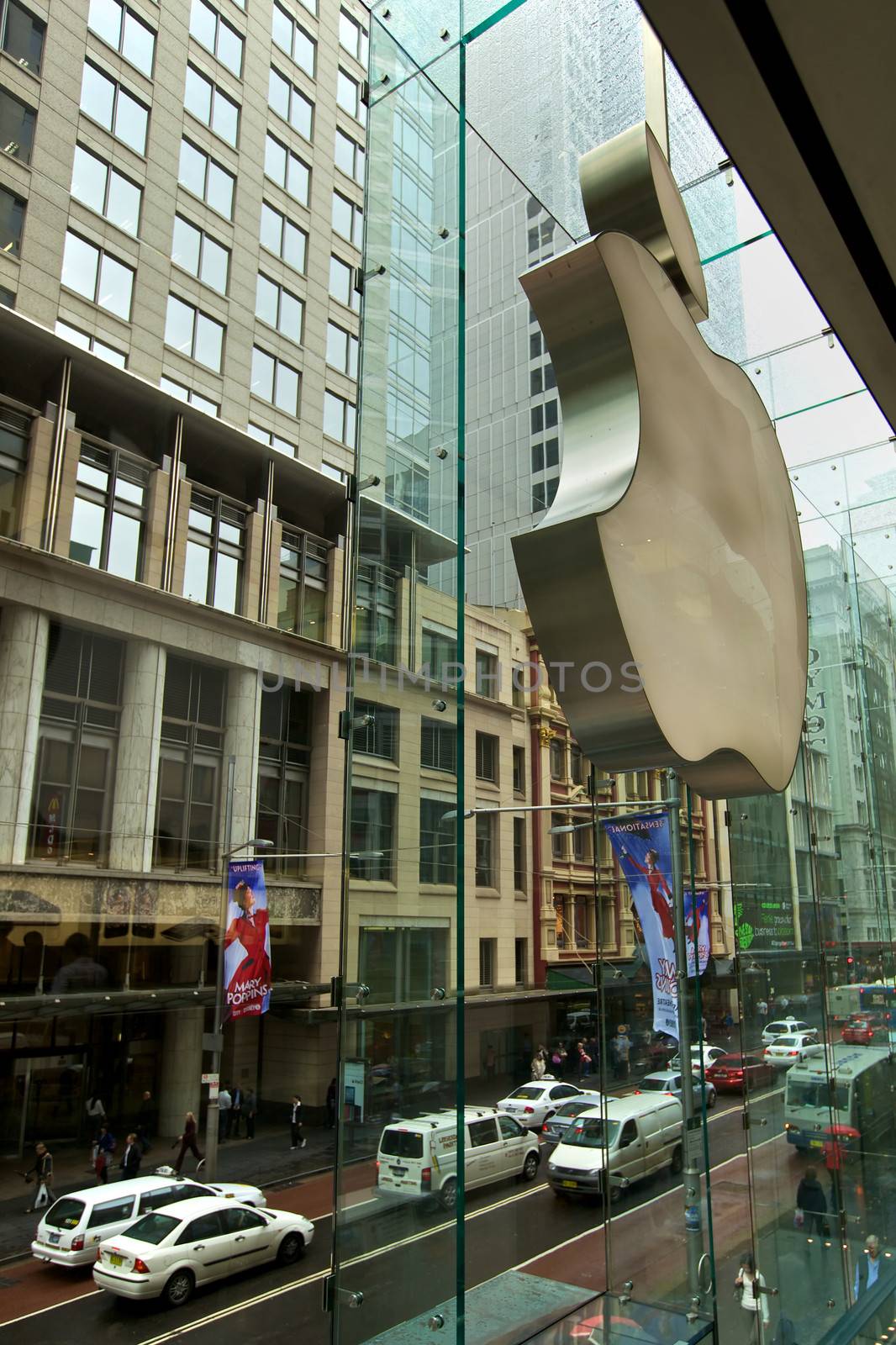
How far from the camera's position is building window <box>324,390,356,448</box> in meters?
18.1

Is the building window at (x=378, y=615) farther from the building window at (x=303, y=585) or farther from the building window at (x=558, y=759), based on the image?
the building window at (x=303, y=585)

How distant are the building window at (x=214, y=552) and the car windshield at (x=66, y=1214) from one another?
8.37 m

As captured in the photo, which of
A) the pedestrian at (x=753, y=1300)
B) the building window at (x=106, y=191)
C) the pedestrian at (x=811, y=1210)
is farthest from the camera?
the building window at (x=106, y=191)

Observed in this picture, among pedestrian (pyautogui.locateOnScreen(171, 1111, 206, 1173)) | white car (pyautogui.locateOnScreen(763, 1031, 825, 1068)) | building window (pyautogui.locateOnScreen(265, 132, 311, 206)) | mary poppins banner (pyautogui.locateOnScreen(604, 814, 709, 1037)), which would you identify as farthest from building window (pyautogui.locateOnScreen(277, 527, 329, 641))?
white car (pyautogui.locateOnScreen(763, 1031, 825, 1068))

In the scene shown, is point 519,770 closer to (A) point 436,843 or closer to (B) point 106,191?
(A) point 436,843

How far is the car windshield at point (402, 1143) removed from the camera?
177 cm

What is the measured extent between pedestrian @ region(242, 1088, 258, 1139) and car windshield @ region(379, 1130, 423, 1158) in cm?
1346

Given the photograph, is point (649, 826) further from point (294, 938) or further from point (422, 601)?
point (294, 938)

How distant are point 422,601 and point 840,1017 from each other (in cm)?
315

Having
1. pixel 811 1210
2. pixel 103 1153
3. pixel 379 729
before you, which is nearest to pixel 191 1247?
pixel 103 1153

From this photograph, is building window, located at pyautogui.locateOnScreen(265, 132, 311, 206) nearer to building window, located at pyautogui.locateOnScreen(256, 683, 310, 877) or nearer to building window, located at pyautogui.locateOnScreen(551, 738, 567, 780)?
building window, located at pyautogui.locateOnScreen(256, 683, 310, 877)

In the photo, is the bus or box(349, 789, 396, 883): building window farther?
the bus

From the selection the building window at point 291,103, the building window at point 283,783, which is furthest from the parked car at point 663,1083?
the building window at point 291,103

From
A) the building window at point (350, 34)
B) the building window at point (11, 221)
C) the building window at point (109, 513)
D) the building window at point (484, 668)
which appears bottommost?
the building window at point (484, 668)
